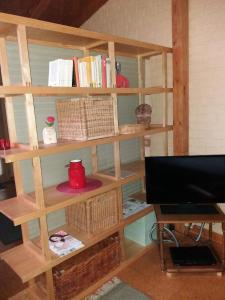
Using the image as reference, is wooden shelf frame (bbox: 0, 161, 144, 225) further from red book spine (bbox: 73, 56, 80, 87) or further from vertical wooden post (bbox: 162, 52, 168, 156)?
red book spine (bbox: 73, 56, 80, 87)

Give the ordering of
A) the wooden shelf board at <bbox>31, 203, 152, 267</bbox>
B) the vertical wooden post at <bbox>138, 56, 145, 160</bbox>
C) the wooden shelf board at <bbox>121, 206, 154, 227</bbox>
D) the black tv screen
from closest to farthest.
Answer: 1. the wooden shelf board at <bbox>31, 203, 152, 267</bbox>
2. the black tv screen
3. the wooden shelf board at <bbox>121, 206, 154, 227</bbox>
4. the vertical wooden post at <bbox>138, 56, 145, 160</bbox>

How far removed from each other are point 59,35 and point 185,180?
5.12ft

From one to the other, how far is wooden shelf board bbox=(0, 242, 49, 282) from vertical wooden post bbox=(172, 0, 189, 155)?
1.69 metres

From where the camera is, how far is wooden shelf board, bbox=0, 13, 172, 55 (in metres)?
1.52

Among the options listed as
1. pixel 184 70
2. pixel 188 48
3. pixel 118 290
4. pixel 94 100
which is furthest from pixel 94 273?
pixel 188 48

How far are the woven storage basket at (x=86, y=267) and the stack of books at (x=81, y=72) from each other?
4.45 ft

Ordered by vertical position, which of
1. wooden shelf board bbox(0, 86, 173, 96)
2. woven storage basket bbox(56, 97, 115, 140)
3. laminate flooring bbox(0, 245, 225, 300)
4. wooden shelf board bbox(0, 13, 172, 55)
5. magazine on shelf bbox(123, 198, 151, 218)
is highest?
wooden shelf board bbox(0, 13, 172, 55)

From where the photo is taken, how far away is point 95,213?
212 centimetres

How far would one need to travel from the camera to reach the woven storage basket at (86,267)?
192 cm

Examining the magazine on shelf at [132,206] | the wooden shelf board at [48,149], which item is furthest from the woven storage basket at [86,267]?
the wooden shelf board at [48,149]

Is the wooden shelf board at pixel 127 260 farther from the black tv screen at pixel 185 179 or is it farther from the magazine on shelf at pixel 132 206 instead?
the black tv screen at pixel 185 179

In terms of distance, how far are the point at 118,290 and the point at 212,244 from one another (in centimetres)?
107

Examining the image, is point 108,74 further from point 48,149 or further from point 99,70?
point 48,149

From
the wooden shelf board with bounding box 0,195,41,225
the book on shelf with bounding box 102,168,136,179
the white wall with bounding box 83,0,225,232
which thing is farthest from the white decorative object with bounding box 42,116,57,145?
the white wall with bounding box 83,0,225,232
